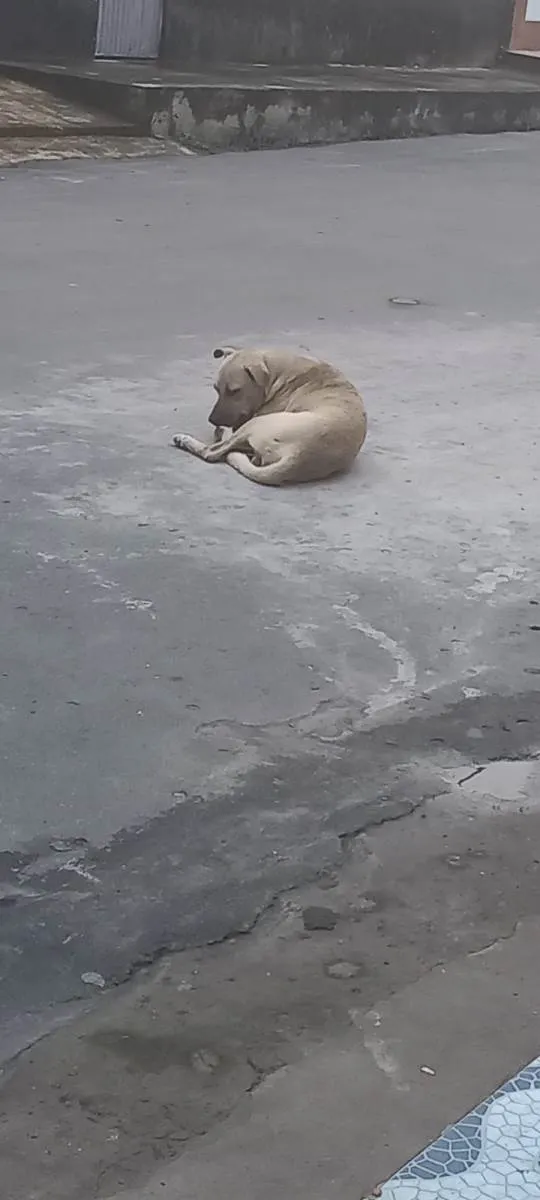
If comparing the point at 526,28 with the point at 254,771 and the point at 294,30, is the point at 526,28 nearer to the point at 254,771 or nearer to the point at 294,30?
the point at 294,30

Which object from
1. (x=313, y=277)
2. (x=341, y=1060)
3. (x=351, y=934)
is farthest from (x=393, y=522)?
(x=313, y=277)

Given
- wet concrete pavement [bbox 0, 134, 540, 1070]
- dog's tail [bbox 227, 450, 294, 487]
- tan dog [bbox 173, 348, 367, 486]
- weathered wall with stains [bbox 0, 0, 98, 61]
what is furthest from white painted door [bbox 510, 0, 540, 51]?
dog's tail [bbox 227, 450, 294, 487]

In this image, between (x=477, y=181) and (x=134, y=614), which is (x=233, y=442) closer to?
(x=134, y=614)

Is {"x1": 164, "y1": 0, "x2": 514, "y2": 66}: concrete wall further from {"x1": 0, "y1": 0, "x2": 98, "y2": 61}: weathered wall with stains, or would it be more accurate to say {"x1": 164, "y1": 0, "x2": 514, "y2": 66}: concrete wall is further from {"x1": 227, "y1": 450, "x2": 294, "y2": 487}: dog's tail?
{"x1": 227, "y1": 450, "x2": 294, "y2": 487}: dog's tail

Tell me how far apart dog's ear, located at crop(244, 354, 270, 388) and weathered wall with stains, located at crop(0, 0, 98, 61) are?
32.2 ft

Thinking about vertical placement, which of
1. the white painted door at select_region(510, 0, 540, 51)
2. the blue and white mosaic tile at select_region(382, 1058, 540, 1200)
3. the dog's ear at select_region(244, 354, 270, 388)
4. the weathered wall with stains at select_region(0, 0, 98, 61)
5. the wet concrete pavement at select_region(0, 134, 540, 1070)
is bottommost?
the wet concrete pavement at select_region(0, 134, 540, 1070)

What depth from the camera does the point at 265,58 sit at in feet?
51.6

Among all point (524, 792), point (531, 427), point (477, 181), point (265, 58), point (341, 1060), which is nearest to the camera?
point (341, 1060)

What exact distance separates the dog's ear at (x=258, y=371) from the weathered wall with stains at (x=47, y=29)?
32.2 ft

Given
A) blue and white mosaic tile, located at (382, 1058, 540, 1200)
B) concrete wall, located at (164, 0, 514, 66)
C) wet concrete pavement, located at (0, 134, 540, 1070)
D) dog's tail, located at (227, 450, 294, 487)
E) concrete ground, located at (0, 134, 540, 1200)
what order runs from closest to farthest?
blue and white mosaic tile, located at (382, 1058, 540, 1200) < concrete ground, located at (0, 134, 540, 1200) < wet concrete pavement, located at (0, 134, 540, 1070) < dog's tail, located at (227, 450, 294, 487) < concrete wall, located at (164, 0, 514, 66)

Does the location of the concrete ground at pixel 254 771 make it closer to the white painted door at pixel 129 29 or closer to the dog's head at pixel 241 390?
the dog's head at pixel 241 390

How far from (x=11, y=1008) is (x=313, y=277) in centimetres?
600

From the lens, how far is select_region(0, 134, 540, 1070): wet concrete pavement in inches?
115

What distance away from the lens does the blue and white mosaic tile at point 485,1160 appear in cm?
189
